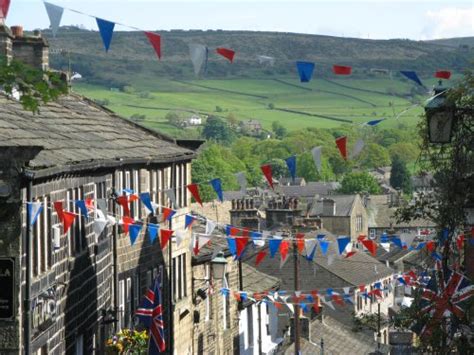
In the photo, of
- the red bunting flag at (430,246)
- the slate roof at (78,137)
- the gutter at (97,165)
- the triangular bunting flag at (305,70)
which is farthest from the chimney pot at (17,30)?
the triangular bunting flag at (305,70)

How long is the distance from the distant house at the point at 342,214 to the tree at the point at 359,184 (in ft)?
174

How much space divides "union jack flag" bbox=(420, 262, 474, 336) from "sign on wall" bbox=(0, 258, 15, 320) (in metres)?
5.89

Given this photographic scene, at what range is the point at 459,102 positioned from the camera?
2161cm

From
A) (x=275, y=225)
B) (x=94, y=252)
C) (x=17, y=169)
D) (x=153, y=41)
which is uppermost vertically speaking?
(x=153, y=41)

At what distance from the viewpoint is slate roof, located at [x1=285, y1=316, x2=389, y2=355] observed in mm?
51750

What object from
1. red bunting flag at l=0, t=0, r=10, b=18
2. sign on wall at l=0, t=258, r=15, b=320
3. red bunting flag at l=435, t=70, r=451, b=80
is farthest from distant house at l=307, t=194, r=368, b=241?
red bunting flag at l=0, t=0, r=10, b=18

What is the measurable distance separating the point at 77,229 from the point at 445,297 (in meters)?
6.81

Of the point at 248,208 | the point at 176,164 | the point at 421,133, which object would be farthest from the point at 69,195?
the point at 248,208

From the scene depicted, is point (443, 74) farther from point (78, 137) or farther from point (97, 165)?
point (78, 137)

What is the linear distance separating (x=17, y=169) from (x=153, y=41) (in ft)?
10.7

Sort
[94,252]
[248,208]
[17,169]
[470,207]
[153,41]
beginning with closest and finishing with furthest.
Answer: [153,41] → [17,169] → [470,207] → [94,252] → [248,208]

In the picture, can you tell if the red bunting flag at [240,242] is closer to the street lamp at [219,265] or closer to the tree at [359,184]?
the street lamp at [219,265]

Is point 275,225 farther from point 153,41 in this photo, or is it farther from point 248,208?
point 153,41

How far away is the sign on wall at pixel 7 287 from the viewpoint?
66.9 ft
